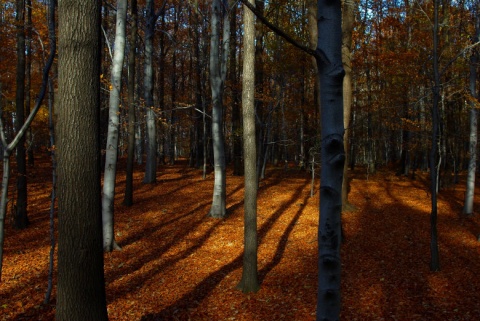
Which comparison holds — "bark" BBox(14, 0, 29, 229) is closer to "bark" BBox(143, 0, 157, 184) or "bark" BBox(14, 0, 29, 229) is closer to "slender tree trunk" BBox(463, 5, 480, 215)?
"bark" BBox(143, 0, 157, 184)

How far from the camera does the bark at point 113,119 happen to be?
8748 millimetres

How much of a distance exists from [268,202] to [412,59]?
9005 millimetres

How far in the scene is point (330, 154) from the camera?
2125 millimetres

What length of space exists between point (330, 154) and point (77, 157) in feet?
7.53

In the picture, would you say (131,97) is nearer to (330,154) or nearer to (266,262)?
(266,262)

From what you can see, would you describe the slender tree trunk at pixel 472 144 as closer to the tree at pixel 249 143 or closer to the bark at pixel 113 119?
the tree at pixel 249 143

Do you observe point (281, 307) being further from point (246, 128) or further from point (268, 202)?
point (268, 202)

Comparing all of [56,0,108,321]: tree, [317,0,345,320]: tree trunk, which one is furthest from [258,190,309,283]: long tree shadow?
[317,0,345,320]: tree trunk

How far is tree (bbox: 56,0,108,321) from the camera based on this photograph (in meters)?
3.12

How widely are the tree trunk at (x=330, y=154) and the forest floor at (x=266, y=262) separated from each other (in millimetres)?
4117

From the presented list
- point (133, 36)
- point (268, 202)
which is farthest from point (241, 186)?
point (133, 36)

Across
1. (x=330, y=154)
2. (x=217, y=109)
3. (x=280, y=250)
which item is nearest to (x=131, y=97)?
(x=217, y=109)

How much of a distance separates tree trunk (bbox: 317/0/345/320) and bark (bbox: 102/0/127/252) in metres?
7.51

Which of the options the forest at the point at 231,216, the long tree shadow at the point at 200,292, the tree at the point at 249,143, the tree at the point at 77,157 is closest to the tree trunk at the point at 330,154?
the forest at the point at 231,216
